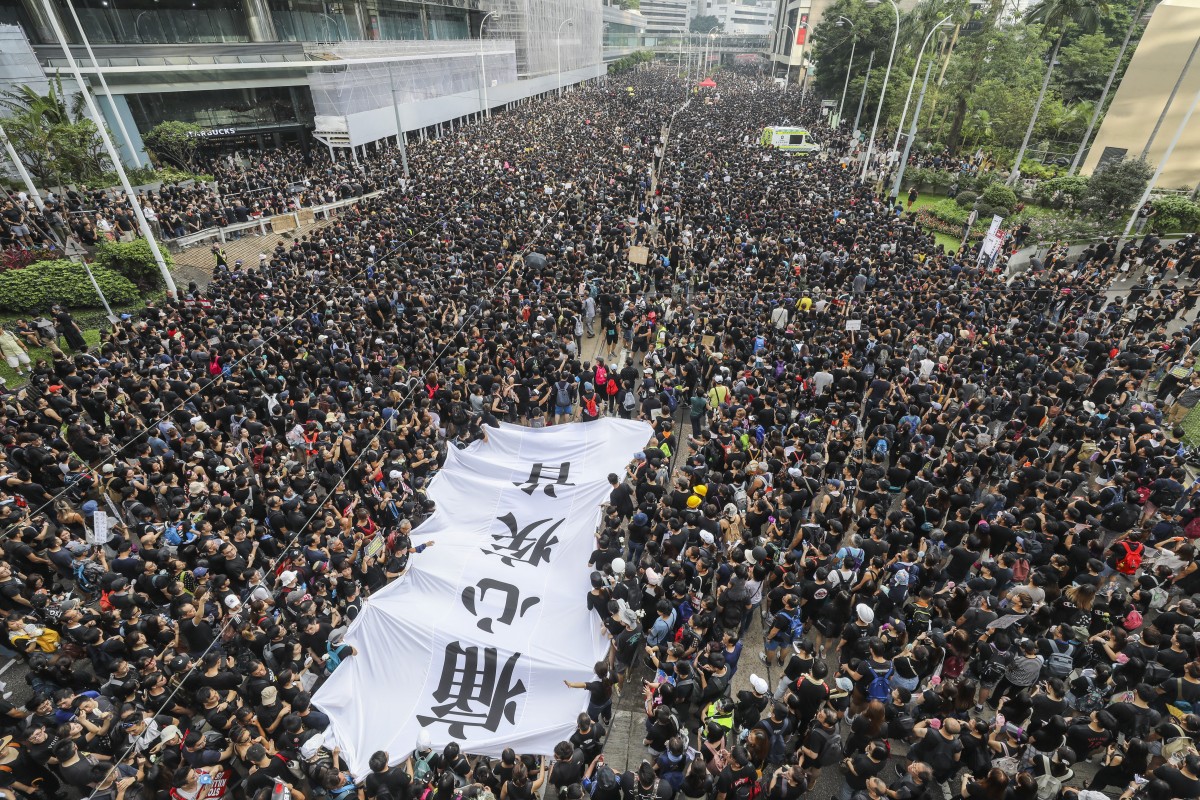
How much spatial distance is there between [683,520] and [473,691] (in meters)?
3.53

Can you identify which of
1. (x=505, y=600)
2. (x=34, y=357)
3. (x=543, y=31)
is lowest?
(x=34, y=357)

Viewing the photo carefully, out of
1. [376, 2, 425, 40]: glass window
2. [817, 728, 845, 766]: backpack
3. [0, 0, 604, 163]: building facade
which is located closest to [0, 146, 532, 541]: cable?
[817, 728, 845, 766]: backpack

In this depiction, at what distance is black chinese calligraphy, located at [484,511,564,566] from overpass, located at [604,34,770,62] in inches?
5918

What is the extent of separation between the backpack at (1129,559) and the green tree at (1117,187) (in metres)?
22.7

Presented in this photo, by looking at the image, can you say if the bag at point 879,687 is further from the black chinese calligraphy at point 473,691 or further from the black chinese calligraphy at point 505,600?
the black chinese calligraphy at point 505,600

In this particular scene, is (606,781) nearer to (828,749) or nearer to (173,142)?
(828,749)

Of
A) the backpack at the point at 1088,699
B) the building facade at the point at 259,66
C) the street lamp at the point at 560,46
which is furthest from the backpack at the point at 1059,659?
the street lamp at the point at 560,46

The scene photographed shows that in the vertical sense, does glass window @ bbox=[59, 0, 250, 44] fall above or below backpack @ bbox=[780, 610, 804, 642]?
above

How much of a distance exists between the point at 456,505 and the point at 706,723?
16.5ft

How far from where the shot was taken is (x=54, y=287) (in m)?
17.2

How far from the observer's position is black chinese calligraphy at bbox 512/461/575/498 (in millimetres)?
9539

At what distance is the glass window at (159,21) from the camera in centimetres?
2952

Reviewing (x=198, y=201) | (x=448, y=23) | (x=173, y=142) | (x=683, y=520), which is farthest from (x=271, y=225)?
(x=448, y=23)

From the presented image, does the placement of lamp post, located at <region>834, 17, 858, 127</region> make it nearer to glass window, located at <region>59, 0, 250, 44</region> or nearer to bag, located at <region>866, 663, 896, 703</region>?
glass window, located at <region>59, 0, 250, 44</region>
